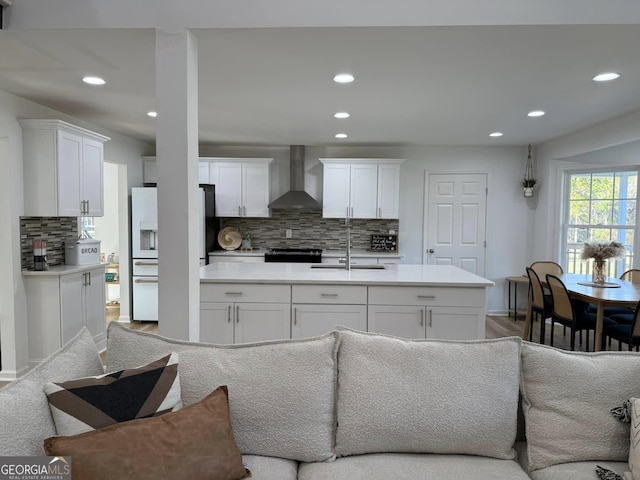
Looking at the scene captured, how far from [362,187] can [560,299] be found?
2.85 m

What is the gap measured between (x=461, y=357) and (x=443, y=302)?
1.52 metres

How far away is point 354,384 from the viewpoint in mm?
1562

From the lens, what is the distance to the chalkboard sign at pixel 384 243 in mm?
6035

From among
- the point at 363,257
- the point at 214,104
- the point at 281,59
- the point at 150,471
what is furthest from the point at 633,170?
the point at 150,471

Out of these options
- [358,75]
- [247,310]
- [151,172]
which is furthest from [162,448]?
[151,172]

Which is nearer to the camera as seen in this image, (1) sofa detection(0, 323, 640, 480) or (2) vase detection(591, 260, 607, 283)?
(1) sofa detection(0, 323, 640, 480)

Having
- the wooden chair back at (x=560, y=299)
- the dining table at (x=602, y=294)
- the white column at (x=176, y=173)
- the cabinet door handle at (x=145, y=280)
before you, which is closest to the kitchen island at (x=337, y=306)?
the white column at (x=176, y=173)

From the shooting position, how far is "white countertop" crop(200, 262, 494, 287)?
3.04 metres

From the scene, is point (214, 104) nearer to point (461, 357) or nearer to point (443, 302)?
point (443, 302)

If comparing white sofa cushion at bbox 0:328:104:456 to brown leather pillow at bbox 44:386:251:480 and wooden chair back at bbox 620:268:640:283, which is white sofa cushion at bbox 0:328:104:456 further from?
wooden chair back at bbox 620:268:640:283

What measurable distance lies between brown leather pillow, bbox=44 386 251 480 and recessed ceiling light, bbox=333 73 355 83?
7.76 ft

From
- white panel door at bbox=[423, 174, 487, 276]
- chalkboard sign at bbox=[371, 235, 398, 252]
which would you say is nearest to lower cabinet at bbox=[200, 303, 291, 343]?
chalkboard sign at bbox=[371, 235, 398, 252]

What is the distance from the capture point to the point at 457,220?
599 centimetres

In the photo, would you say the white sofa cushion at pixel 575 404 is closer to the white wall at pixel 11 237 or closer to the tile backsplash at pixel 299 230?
the white wall at pixel 11 237
